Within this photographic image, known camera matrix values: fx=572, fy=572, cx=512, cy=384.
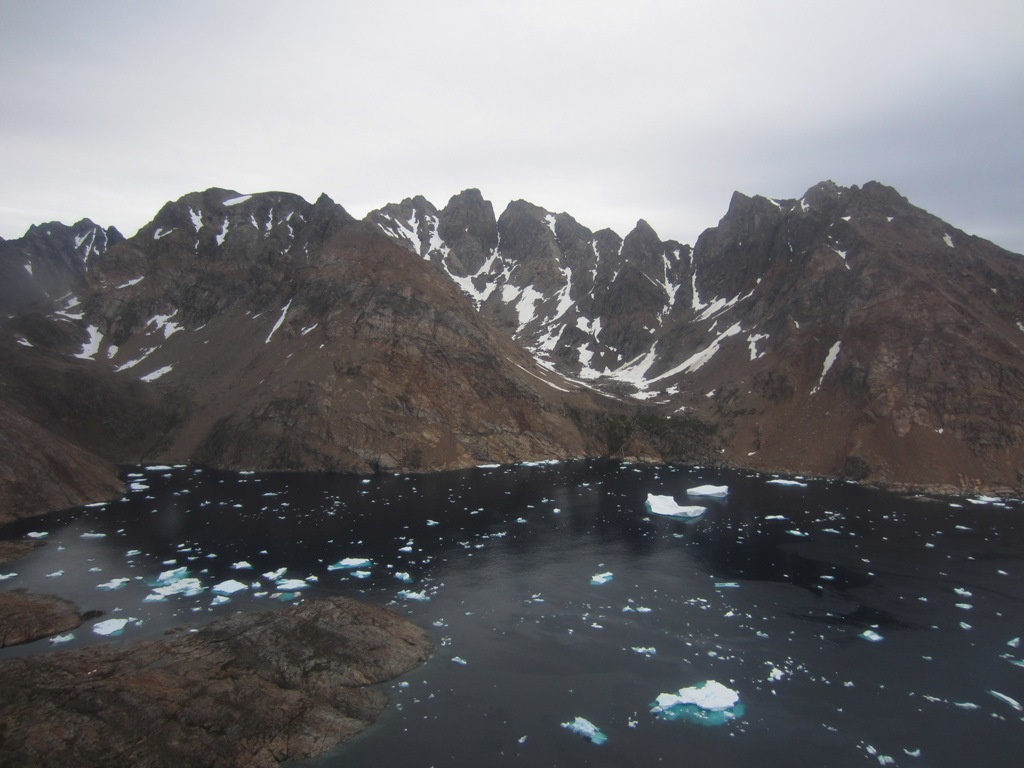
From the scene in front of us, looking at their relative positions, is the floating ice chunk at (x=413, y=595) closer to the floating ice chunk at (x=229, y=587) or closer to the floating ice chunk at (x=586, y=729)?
the floating ice chunk at (x=229, y=587)

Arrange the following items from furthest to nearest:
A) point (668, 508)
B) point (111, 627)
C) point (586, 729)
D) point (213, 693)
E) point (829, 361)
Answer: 1. point (829, 361)
2. point (668, 508)
3. point (111, 627)
4. point (213, 693)
5. point (586, 729)

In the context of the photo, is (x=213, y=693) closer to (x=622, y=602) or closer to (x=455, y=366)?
(x=622, y=602)

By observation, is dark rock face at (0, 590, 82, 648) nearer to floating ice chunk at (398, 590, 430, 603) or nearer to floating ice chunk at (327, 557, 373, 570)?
floating ice chunk at (327, 557, 373, 570)

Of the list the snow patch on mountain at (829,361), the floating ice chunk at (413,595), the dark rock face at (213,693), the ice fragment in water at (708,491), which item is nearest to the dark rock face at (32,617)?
the dark rock face at (213,693)

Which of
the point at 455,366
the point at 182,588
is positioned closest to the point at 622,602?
the point at 182,588

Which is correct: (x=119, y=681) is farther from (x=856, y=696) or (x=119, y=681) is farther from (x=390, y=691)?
(x=856, y=696)
